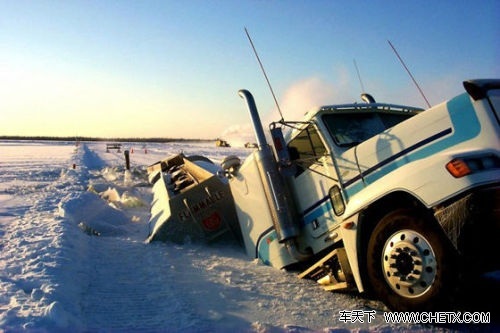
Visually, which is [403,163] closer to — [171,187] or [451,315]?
[451,315]

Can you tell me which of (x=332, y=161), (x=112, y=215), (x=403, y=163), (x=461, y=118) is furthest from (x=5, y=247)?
(x=461, y=118)

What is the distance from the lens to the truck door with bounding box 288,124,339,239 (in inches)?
191

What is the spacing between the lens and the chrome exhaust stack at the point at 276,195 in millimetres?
5215

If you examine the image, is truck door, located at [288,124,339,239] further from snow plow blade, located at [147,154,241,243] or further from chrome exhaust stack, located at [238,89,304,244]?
snow plow blade, located at [147,154,241,243]

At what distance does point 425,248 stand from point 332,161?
1689mm

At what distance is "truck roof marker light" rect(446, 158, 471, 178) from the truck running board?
152 cm

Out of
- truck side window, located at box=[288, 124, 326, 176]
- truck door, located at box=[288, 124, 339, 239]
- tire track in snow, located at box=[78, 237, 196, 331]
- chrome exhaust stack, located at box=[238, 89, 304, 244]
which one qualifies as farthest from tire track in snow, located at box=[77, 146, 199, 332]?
truck side window, located at box=[288, 124, 326, 176]

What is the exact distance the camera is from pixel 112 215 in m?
8.38

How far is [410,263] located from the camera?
3381 millimetres

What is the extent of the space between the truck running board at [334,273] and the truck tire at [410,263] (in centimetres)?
50

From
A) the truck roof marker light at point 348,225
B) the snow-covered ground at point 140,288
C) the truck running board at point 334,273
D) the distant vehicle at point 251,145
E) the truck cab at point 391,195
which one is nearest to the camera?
the truck cab at point 391,195

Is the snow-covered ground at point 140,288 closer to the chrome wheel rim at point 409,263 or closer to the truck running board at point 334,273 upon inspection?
the truck running board at point 334,273

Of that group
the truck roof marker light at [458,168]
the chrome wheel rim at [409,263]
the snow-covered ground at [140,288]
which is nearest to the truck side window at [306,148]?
the snow-covered ground at [140,288]

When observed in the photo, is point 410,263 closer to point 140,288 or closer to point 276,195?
point 276,195
